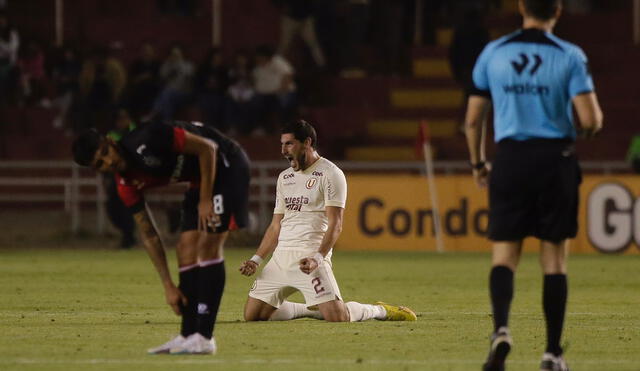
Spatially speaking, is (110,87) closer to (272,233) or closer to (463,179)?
(463,179)

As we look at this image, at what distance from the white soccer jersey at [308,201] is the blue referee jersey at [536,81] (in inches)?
141

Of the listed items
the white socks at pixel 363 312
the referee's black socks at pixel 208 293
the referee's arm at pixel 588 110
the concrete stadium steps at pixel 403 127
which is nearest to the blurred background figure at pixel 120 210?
the concrete stadium steps at pixel 403 127

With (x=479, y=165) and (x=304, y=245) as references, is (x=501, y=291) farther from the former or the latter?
(x=304, y=245)

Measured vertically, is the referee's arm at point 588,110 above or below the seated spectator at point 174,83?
above

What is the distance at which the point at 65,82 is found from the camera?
27.1 meters

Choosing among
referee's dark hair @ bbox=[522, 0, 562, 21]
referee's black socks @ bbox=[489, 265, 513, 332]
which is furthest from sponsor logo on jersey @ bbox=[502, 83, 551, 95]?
referee's black socks @ bbox=[489, 265, 513, 332]

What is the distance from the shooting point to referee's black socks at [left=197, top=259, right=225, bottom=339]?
9203 mm

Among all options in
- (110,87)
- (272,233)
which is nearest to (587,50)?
(110,87)

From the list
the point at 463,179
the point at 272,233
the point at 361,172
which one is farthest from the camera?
the point at 361,172

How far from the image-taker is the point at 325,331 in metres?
10.8

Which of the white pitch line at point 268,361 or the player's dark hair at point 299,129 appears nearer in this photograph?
the white pitch line at point 268,361

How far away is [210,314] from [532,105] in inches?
92.4

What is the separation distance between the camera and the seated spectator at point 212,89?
86.5ft

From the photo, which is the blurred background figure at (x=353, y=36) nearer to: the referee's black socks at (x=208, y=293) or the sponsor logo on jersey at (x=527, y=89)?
the referee's black socks at (x=208, y=293)
